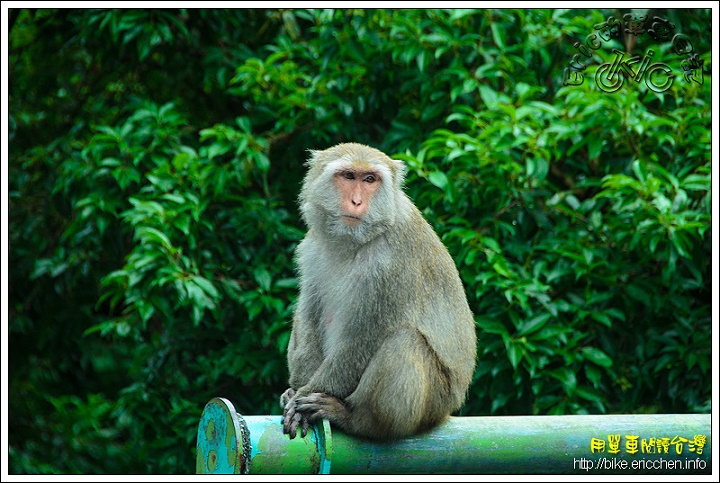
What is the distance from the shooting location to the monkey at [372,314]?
3.87 meters

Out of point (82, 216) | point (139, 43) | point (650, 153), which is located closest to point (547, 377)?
point (650, 153)

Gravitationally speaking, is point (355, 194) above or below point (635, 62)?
below

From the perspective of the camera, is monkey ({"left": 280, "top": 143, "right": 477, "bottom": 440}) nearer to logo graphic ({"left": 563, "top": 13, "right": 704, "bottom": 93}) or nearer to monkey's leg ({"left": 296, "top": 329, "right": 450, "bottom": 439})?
monkey's leg ({"left": 296, "top": 329, "right": 450, "bottom": 439})

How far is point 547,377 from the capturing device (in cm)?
515

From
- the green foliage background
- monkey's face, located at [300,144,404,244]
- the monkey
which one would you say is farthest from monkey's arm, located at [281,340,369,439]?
the green foliage background

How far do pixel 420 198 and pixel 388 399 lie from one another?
6.29 ft

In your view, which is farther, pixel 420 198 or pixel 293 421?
pixel 420 198

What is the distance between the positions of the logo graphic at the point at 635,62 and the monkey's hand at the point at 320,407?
2.85 m

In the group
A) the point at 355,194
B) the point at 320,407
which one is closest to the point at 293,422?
the point at 320,407

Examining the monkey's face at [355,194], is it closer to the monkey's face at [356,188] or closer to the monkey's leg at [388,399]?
the monkey's face at [356,188]

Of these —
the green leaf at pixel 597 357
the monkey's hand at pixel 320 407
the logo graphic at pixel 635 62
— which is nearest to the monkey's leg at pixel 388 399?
the monkey's hand at pixel 320 407

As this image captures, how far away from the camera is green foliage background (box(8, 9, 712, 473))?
5105 millimetres

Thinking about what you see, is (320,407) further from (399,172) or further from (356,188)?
(399,172)

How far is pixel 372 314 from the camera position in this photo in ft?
13.3
